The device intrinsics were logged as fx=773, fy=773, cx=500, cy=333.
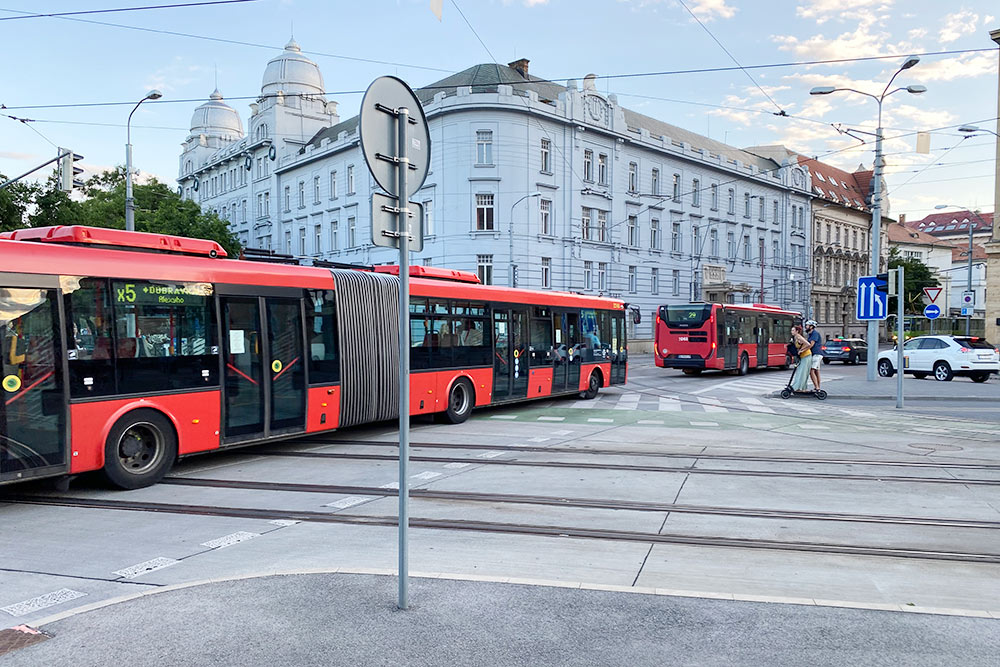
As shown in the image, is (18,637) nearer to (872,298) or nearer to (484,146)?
(872,298)

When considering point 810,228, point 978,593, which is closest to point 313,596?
point 978,593

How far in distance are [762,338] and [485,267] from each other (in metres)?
16.4

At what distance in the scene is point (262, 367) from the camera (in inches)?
396

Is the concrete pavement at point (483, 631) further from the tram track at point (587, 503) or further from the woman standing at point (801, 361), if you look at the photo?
the woman standing at point (801, 361)

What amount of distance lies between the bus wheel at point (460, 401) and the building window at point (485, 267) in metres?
28.4

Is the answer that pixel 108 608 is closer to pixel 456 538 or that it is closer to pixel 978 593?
pixel 456 538

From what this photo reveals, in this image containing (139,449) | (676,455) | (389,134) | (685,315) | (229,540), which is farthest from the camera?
(685,315)

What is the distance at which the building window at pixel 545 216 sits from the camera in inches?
1731

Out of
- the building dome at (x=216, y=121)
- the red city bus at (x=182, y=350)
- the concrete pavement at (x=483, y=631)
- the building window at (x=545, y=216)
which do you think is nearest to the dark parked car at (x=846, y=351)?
the building window at (x=545, y=216)

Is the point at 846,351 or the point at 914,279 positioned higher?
the point at 914,279

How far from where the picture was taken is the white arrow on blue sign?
1966cm

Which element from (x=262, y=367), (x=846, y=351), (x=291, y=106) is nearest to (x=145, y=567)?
(x=262, y=367)

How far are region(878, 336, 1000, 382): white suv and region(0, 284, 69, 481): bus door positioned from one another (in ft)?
90.4

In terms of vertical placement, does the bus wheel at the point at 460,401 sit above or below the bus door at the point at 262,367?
below
